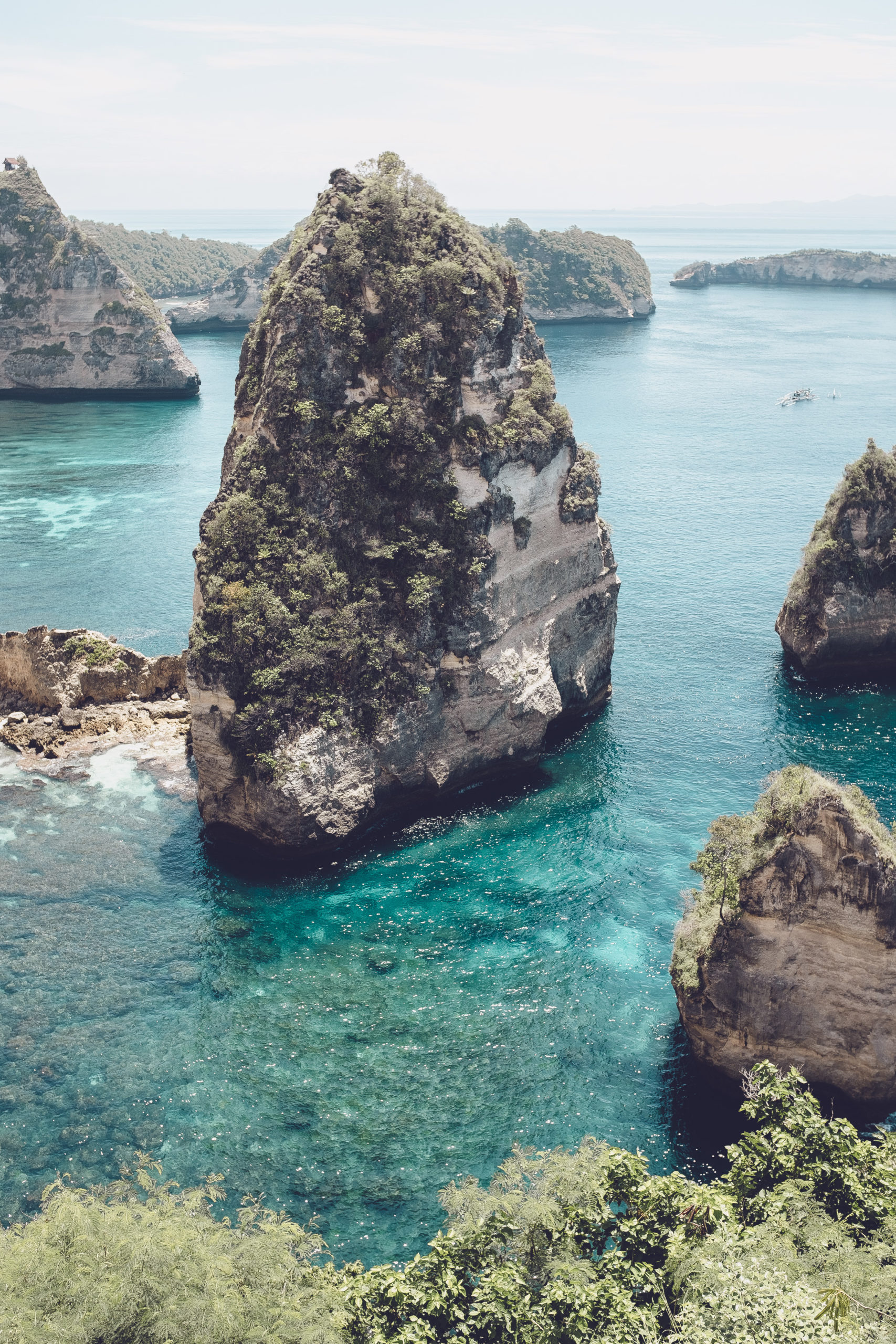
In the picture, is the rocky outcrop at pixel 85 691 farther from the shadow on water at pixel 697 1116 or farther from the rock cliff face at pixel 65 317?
the rock cliff face at pixel 65 317

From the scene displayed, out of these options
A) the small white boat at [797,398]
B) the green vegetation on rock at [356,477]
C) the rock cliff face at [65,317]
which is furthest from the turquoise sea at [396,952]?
the rock cliff face at [65,317]

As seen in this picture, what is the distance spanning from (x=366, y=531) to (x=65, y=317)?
358 feet

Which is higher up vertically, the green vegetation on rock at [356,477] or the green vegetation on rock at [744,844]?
the green vegetation on rock at [356,477]

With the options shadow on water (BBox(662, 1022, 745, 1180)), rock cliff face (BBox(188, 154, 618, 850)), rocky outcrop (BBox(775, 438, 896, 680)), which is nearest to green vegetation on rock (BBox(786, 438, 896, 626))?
rocky outcrop (BBox(775, 438, 896, 680))

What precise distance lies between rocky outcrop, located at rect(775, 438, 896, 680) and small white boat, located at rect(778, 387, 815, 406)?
7207 cm

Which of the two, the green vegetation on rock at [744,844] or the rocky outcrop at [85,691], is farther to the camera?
the rocky outcrop at [85,691]

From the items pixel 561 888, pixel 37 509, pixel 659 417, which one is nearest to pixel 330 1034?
pixel 561 888

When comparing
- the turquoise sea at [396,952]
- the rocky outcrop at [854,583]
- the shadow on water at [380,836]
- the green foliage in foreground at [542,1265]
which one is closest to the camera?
the green foliage in foreground at [542,1265]

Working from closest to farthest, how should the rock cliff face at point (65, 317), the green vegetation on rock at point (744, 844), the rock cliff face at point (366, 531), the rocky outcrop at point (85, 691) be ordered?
1. the green vegetation on rock at point (744, 844)
2. the rock cliff face at point (366, 531)
3. the rocky outcrop at point (85, 691)
4. the rock cliff face at point (65, 317)

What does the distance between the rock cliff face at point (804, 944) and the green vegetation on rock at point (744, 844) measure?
0.15 ft

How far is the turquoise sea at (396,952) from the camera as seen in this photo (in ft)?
117

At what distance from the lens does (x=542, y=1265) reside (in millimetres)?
26641

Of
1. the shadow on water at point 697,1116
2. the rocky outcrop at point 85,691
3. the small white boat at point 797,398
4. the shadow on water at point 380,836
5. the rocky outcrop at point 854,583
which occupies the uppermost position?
the small white boat at point 797,398

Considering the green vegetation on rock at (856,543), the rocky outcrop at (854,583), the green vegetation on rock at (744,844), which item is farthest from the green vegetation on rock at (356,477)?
the rocky outcrop at (854,583)
